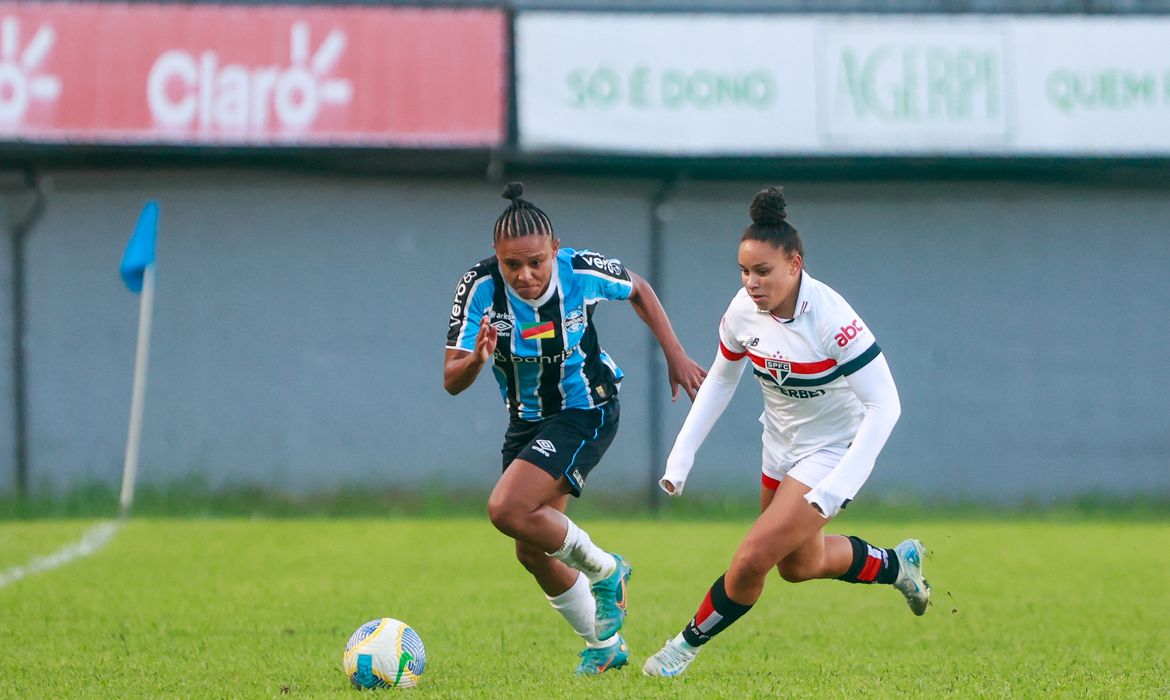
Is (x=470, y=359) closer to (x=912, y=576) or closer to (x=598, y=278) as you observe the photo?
(x=598, y=278)

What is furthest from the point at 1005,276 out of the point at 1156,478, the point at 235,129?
the point at 235,129

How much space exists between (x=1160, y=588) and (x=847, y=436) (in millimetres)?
4272

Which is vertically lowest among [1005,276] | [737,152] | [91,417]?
[91,417]

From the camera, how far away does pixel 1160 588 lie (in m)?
10.3

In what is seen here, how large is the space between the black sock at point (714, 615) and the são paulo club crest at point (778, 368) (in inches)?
36.3

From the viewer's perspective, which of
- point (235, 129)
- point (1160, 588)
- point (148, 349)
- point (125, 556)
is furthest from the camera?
point (148, 349)

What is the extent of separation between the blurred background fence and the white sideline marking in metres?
2.29

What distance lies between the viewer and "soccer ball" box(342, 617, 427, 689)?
6508mm

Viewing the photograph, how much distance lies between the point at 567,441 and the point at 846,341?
1399 millimetres

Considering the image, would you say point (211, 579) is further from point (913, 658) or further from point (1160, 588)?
point (1160, 588)

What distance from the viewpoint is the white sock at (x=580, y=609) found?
720 centimetres

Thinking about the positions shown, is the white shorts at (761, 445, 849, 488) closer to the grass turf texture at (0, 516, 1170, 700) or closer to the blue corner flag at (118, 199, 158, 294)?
the grass turf texture at (0, 516, 1170, 700)

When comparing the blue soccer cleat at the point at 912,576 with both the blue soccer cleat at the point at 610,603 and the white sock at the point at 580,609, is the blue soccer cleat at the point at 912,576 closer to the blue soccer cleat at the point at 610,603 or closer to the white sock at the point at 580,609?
the blue soccer cleat at the point at 610,603

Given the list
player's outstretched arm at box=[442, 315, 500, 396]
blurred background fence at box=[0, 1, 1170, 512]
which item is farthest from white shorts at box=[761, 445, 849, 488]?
blurred background fence at box=[0, 1, 1170, 512]
